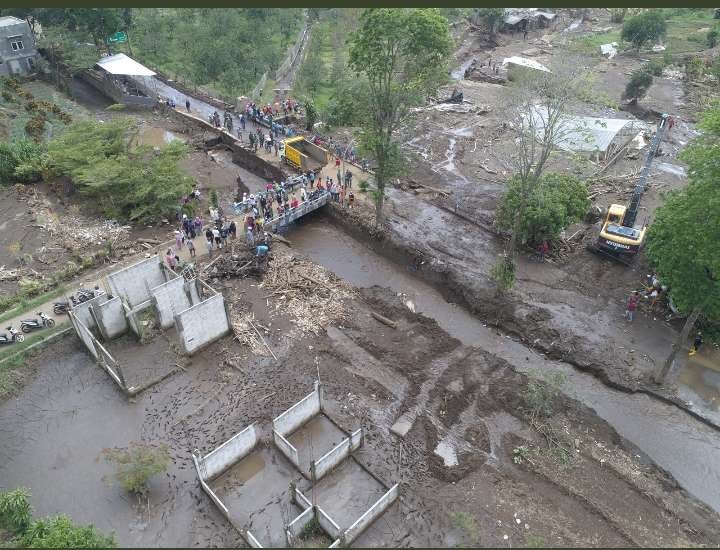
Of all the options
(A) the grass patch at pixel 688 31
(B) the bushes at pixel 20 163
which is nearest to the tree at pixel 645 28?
(A) the grass patch at pixel 688 31

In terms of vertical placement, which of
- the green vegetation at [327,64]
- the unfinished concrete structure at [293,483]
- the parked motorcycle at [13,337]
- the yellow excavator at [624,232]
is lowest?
the unfinished concrete structure at [293,483]

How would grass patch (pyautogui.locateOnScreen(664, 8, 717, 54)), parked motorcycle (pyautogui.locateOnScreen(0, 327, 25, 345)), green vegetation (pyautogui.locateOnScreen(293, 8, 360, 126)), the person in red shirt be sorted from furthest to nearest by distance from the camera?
grass patch (pyautogui.locateOnScreen(664, 8, 717, 54)) < green vegetation (pyautogui.locateOnScreen(293, 8, 360, 126)) < the person in red shirt < parked motorcycle (pyautogui.locateOnScreen(0, 327, 25, 345))

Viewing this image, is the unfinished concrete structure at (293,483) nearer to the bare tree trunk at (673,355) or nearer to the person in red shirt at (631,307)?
the bare tree trunk at (673,355)

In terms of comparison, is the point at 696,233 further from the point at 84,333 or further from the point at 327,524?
the point at 84,333

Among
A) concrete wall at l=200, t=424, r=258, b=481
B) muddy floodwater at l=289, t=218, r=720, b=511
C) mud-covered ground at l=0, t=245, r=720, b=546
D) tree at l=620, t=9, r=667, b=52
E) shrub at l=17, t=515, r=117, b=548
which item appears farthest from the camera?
tree at l=620, t=9, r=667, b=52

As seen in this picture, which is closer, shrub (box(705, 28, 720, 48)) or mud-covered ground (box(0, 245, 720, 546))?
mud-covered ground (box(0, 245, 720, 546))

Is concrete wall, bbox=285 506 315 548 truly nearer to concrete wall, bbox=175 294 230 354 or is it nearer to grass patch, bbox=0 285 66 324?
concrete wall, bbox=175 294 230 354

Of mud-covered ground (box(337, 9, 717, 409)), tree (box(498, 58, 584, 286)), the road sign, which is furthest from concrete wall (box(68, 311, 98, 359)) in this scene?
the road sign
